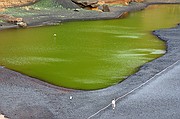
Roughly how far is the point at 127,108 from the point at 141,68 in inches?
391

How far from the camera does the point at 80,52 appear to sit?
113 feet

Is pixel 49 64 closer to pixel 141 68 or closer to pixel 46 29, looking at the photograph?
pixel 141 68

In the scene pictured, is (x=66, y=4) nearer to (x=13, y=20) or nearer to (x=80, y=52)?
(x=13, y=20)

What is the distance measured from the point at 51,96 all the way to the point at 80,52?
44.8 ft

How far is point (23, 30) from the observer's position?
150 ft

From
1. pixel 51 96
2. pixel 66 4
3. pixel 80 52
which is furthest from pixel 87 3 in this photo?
pixel 51 96

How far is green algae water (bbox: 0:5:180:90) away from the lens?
2672 cm

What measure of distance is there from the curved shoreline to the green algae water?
145 centimetres

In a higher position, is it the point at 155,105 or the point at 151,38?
Answer: the point at 155,105

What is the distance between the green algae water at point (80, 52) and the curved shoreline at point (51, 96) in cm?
145

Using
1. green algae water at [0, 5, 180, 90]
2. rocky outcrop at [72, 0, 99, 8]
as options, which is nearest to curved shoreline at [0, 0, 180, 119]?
green algae water at [0, 5, 180, 90]

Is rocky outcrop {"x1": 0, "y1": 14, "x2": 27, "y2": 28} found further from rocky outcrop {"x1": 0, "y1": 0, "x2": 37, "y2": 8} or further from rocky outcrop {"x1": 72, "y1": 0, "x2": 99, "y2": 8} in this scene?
rocky outcrop {"x1": 72, "y1": 0, "x2": 99, "y2": 8}

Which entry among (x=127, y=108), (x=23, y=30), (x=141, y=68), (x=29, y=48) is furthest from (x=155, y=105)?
(x=23, y=30)

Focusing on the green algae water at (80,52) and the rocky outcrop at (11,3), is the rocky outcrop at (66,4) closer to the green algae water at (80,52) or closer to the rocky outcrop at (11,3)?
the rocky outcrop at (11,3)
